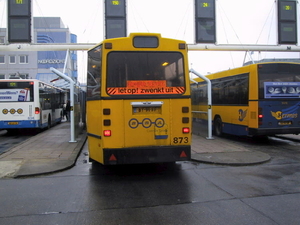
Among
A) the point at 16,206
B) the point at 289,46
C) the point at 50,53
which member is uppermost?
the point at 50,53

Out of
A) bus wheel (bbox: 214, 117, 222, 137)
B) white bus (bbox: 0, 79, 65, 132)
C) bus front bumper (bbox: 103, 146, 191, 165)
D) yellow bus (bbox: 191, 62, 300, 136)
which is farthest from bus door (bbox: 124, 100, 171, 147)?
white bus (bbox: 0, 79, 65, 132)

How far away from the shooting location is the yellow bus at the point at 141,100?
251 inches

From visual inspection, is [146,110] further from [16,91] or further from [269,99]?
[16,91]

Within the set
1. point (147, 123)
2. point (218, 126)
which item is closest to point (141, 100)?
point (147, 123)

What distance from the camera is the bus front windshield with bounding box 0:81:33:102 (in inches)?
571

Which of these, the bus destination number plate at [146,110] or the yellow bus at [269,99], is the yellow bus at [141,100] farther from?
the yellow bus at [269,99]

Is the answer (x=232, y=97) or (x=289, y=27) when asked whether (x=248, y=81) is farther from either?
(x=289, y=27)

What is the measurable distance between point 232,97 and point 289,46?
5.91 metres

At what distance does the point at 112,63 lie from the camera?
254 inches

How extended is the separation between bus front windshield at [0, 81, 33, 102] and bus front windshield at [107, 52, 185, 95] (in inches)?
385

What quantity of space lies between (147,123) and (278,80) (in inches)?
266

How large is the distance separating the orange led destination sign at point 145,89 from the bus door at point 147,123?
225 mm

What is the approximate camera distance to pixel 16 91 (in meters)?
14.5

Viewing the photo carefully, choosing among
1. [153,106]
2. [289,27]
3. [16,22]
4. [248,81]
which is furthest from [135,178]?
[289,27]
